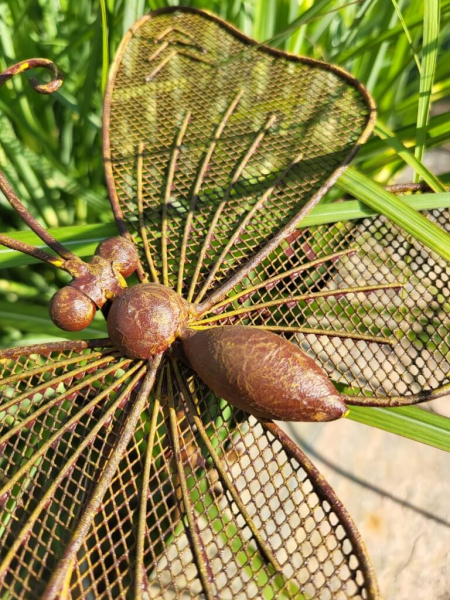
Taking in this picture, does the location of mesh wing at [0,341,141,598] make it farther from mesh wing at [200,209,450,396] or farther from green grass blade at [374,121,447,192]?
green grass blade at [374,121,447,192]

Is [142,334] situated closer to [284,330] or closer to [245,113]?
[284,330]

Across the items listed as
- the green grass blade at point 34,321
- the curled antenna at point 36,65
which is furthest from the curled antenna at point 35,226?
the green grass blade at point 34,321

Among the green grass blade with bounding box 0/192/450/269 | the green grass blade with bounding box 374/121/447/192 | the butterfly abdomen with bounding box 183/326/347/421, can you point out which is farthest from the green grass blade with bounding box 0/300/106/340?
the green grass blade with bounding box 374/121/447/192

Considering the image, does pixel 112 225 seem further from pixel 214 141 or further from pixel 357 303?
pixel 357 303

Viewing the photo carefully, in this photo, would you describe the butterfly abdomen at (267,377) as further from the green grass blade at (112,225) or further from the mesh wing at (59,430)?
the green grass blade at (112,225)

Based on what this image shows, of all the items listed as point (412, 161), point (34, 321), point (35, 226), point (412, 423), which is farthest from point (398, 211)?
point (34, 321)

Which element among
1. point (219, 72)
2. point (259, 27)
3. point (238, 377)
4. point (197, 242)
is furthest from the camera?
point (259, 27)

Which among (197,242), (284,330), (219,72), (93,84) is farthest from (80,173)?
(284,330)
